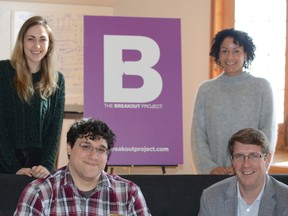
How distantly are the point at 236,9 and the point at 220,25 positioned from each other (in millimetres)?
255

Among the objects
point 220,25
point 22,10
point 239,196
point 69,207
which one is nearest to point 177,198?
point 239,196

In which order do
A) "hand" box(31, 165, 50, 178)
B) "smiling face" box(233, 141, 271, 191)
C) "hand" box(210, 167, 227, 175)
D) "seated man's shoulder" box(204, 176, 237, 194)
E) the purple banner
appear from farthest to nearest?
1. the purple banner
2. "hand" box(210, 167, 227, 175)
3. "hand" box(31, 165, 50, 178)
4. "seated man's shoulder" box(204, 176, 237, 194)
5. "smiling face" box(233, 141, 271, 191)

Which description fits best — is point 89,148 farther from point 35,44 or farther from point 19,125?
point 35,44

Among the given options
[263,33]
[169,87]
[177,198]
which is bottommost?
[177,198]

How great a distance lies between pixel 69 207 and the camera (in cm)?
253

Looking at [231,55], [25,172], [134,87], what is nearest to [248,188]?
[231,55]

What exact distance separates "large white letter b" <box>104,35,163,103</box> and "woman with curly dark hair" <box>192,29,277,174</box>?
1.92 ft

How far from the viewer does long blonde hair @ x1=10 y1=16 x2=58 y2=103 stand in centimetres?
316

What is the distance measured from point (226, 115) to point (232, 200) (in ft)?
2.72

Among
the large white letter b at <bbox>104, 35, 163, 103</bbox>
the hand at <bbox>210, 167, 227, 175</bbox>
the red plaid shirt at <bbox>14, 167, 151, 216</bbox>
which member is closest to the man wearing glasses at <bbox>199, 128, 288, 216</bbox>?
the red plaid shirt at <bbox>14, 167, 151, 216</bbox>

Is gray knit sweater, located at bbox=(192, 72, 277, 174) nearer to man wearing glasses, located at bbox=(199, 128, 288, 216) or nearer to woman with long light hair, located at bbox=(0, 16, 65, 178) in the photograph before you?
man wearing glasses, located at bbox=(199, 128, 288, 216)

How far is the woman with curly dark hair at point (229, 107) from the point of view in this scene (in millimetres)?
3465

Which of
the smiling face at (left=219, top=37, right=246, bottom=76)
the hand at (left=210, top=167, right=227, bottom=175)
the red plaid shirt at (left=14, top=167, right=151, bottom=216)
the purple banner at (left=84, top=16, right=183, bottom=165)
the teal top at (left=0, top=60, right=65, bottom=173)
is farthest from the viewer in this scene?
the purple banner at (left=84, top=16, right=183, bottom=165)

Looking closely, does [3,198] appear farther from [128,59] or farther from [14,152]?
[128,59]
